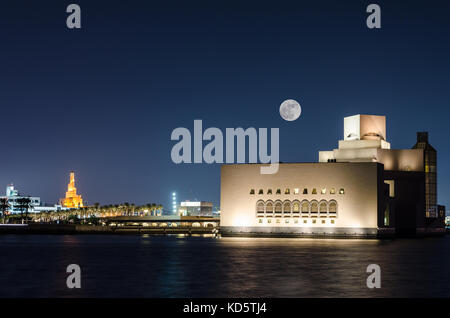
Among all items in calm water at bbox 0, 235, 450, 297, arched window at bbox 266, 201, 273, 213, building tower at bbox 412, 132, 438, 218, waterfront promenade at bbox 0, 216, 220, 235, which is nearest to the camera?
calm water at bbox 0, 235, 450, 297

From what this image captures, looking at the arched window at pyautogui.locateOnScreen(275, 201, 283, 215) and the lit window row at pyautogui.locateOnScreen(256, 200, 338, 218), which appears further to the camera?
the arched window at pyautogui.locateOnScreen(275, 201, 283, 215)

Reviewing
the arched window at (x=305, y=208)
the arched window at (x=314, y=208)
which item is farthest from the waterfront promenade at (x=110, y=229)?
the arched window at (x=314, y=208)

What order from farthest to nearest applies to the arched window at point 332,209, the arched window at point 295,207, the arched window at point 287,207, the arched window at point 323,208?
the arched window at point 287,207
the arched window at point 295,207
the arched window at point 323,208
the arched window at point 332,209

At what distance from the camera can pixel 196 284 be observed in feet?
105

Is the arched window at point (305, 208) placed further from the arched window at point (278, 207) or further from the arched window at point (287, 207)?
the arched window at point (278, 207)

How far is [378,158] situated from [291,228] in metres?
18.2

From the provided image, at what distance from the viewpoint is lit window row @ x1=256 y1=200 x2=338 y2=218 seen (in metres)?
94.8

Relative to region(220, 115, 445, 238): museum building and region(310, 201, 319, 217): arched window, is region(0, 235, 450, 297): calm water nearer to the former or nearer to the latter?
region(220, 115, 445, 238): museum building

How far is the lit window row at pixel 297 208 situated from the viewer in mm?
94812

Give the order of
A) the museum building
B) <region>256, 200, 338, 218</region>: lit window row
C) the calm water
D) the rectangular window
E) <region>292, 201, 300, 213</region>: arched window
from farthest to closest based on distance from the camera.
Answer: the rectangular window < <region>292, 201, 300, 213</region>: arched window < <region>256, 200, 338, 218</region>: lit window row < the museum building < the calm water

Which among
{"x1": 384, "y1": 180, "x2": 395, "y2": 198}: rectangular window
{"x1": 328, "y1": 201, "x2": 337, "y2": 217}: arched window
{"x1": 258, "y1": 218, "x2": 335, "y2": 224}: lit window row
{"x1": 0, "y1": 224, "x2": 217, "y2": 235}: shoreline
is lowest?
{"x1": 0, "y1": 224, "x2": 217, "y2": 235}: shoreline

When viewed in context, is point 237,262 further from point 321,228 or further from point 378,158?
point 378,158

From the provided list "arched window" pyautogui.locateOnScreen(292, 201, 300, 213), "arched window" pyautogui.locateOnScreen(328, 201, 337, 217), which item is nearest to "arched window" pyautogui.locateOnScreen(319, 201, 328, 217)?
"arched window" pyautogui.locateOnScreen(328, 201, 337, 217)
